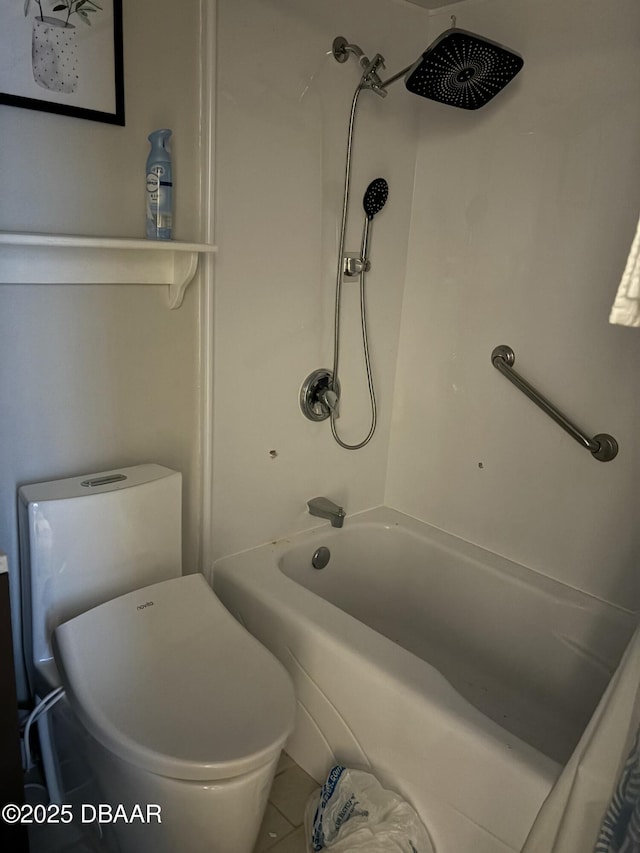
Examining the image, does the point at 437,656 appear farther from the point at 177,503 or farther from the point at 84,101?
the point at 84,101

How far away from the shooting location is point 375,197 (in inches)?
73.4

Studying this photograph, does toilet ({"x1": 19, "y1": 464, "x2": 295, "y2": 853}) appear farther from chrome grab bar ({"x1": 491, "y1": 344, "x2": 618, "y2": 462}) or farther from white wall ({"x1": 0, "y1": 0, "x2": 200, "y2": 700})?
chrome grab bar ({"x1": 491, "y1": 344, "x2": 618, "y2": 462})

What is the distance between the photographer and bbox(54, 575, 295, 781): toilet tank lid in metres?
1.16

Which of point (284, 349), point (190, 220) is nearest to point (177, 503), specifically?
point (284, 349)

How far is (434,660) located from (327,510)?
0.55 meters

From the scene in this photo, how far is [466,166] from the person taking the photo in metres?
1.91

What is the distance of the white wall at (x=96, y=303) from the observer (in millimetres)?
1398

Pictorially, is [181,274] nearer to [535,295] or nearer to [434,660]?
[535,295]

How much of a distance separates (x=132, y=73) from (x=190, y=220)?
1.09ft

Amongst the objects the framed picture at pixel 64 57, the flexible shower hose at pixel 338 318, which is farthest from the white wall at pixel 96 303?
the flexible shower hose at pixel 338 318

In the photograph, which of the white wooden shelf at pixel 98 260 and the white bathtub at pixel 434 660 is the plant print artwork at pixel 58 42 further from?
the white bathtub at pixel 434 660

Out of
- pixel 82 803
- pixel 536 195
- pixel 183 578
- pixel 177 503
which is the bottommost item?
pixel 82 803

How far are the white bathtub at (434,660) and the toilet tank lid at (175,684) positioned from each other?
0.74 feet

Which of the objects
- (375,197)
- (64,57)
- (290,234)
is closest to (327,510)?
(290,234)
